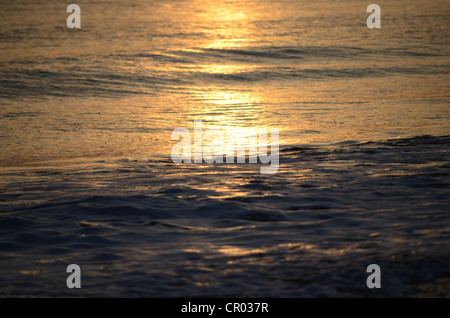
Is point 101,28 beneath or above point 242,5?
beneath

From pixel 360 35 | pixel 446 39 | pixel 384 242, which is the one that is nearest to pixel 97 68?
pixel 360 35

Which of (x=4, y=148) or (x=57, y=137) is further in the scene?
(x=57, y=137)

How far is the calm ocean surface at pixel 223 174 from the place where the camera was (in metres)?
4.58

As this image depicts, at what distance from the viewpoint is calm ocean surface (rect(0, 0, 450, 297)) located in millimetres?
4582

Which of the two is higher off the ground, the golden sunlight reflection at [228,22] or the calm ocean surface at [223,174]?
the golden sunlight reflection at [228,22]

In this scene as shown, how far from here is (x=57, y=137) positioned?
390 inches

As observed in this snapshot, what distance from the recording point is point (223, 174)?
24.8 ft

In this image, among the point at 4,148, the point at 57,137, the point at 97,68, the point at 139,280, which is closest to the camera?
the point at 139,280

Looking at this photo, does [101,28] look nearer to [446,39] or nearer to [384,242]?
[446,39]

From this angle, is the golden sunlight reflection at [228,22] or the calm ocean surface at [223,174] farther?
the golden sunlight reflection at [228,22]

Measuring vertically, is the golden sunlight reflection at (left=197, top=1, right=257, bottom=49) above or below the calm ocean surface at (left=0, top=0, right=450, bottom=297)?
above

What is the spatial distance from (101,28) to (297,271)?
20843 mm

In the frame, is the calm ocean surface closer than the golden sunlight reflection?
Yes
